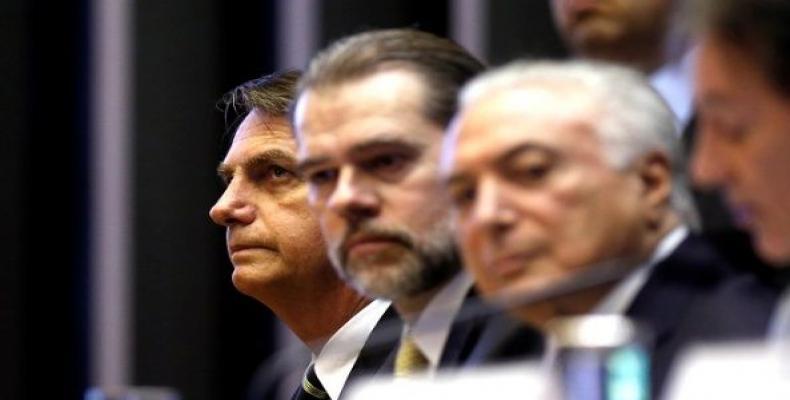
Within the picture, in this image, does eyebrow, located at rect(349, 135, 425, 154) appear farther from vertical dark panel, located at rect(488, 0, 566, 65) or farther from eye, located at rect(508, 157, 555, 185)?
eye, located at rect(508, 157, 555, 185)

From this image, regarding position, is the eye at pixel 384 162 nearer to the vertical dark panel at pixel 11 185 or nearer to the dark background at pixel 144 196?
the dark background at pixel 144 196

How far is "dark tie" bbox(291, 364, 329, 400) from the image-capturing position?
2.21 metres

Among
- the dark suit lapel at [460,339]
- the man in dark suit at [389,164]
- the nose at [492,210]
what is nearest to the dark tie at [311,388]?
the man in dark suit at [389,164]

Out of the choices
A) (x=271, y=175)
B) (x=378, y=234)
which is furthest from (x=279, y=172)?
(x=378, y=234)

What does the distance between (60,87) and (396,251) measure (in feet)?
6.00

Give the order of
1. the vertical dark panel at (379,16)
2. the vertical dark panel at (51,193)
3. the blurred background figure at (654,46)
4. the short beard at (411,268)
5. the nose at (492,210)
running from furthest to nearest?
the vertical dark panel at (51,193)
the vertical dark panel at (379,16)
the short beard at (411,268)
the nose at (492,210)
the blurred background figure at (654,46)

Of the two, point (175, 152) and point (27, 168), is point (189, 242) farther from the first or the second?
point (27, 168)

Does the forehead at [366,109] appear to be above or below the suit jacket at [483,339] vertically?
above

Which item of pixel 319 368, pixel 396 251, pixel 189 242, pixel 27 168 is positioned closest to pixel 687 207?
pixel 396 251

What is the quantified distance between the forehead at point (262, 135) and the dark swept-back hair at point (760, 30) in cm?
122

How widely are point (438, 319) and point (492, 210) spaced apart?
0.98 ft

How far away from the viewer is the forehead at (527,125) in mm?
1325

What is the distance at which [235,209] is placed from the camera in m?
2.33

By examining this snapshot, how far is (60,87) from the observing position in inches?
132
